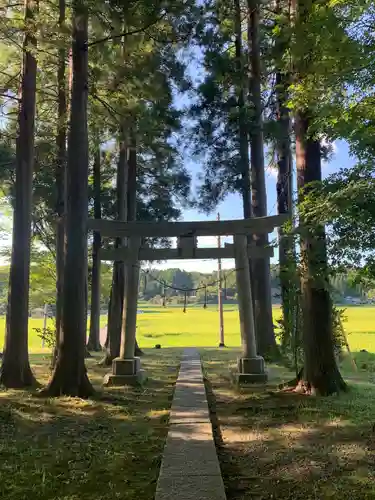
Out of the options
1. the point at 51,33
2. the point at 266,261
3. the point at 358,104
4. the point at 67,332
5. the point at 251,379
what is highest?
the point at 51,33

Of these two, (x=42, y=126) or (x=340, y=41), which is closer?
(x=340, y=41)

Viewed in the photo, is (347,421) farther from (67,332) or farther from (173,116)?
(173,116)

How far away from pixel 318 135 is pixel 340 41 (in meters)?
1.06

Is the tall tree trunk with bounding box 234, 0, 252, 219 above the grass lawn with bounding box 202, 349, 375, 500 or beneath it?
above

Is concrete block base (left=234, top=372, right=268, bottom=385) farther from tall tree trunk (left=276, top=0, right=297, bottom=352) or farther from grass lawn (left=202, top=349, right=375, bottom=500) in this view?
tall tree trunk (left=276, top=0, right=297, bottom=352)

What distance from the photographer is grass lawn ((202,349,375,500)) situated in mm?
3207

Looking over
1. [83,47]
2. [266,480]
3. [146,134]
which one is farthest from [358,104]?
[146,134]

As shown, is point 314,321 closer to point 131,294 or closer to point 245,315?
point 245,315

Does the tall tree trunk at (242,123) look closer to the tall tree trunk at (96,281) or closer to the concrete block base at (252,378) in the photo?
the concrete block base at (252,378)

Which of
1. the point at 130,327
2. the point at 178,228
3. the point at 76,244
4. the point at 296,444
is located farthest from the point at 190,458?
the point at 178,228

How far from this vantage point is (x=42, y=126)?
1287cm

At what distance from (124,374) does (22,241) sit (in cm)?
299

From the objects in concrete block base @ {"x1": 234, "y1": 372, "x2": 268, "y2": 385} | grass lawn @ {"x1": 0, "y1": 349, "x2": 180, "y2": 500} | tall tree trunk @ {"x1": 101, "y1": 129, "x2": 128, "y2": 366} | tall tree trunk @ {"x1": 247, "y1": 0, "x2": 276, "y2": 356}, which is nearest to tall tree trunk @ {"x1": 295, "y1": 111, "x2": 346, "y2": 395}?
concrete block base @ {"x1": 234, "y1": 372, "x2": 268, "y2": 385}

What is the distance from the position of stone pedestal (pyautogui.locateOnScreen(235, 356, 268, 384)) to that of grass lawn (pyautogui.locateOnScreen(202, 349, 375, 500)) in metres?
0.82
